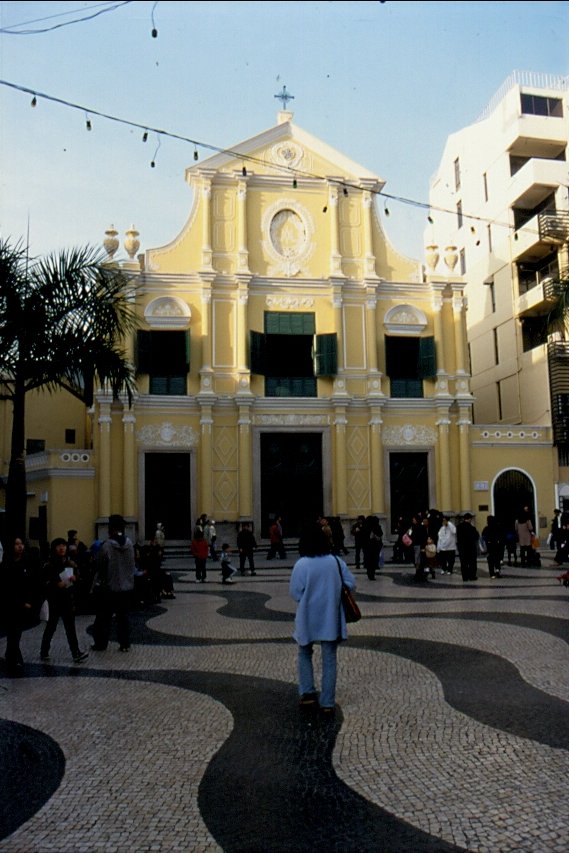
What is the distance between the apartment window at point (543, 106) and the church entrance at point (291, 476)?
18.4 m

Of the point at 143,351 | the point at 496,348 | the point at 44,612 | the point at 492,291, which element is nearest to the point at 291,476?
the point at 143,351

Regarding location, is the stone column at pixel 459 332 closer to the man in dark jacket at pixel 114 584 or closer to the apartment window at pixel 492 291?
the apartment window at pixel 492 291

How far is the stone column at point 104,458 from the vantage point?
28.8m

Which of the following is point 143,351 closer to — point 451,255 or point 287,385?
point 287,385

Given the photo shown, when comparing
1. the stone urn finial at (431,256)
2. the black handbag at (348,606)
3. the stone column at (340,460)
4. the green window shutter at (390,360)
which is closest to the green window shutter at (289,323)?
the green window shutter at (390,360)

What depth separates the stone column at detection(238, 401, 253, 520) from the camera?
29.6 metres

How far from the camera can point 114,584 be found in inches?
385

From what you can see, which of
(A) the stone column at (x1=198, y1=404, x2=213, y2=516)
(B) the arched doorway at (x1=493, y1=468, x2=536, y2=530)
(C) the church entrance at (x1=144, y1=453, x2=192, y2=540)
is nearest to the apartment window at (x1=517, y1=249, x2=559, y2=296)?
(B) the arched doorway at (x1=493, y1=468, x2=536, y2=530)

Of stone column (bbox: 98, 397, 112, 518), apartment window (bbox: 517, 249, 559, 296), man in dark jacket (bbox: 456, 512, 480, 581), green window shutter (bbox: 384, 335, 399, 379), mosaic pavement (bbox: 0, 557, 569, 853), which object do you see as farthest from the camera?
apartment window (bbox: 517, 249, 559, 296)

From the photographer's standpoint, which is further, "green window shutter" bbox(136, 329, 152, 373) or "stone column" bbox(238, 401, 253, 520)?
"green window shutter" bbox(136, 329, 152, 373)

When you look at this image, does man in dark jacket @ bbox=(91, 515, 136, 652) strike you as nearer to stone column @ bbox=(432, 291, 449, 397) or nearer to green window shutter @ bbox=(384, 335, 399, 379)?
green window shutter @ bbox=(384, 335, 399, 379)

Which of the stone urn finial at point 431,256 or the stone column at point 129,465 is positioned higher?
the stone urn finial at point 431,256

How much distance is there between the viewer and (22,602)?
9.11 metres

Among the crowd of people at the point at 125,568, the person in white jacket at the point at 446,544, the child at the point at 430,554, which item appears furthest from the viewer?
the person in white jacket at the point at 446,544
